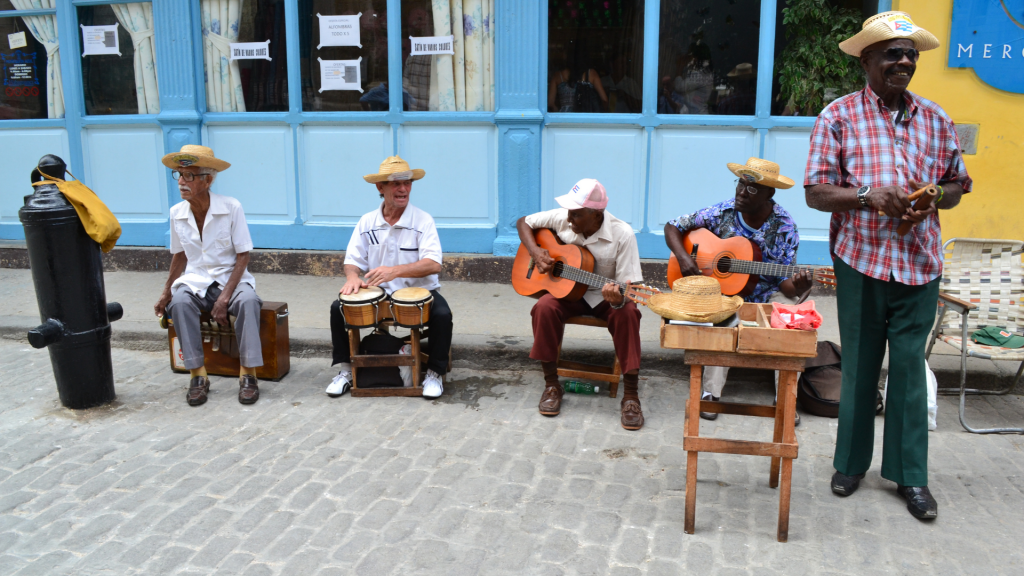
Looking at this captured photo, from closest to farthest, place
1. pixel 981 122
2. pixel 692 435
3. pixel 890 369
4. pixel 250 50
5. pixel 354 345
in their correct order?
pixel 692 435, pixel 890 369, pixel 354 345, pixel 981 122, pixel 250 50

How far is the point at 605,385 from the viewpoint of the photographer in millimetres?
5035

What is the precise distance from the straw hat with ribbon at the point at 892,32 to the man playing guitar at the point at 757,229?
1.25m

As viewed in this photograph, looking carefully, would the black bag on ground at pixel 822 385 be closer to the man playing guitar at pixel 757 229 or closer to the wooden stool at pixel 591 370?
the man playing guitar at pixel 757 229

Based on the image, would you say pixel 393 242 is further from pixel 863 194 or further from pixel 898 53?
pixel 898 53

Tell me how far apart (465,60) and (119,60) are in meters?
3.55

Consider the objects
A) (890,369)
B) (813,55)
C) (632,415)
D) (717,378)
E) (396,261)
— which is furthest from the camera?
(813,55)

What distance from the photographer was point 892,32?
10.3 ft

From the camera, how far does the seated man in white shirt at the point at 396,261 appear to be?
16.0 ft

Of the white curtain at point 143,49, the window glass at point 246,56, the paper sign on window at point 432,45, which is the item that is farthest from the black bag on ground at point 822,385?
the white curtain at point 143,49

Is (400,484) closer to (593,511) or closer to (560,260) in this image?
(593,511)

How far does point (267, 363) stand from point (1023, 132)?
6.20 m

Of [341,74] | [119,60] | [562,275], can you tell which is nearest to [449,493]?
[562,275]

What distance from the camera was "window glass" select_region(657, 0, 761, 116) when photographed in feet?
22.7

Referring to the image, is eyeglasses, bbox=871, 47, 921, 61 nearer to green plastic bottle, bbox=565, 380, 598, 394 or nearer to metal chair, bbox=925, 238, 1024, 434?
metal chair, bbox=925, 238, 1024, 434
